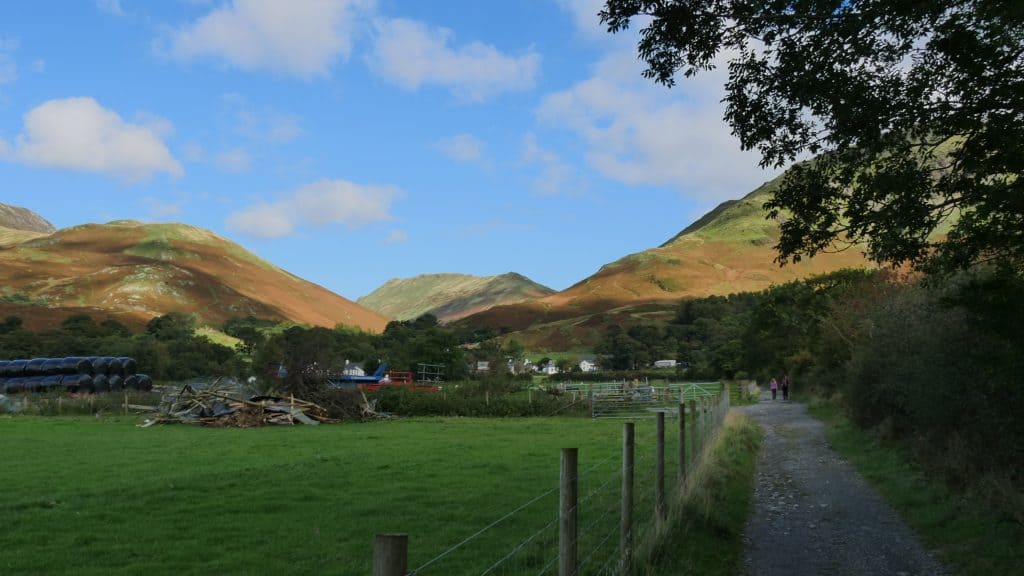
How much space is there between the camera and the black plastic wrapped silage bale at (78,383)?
168 feet

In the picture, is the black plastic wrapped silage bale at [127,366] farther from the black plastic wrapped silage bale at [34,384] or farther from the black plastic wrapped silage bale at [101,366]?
the black plastic wrapped silage bale at [34,384]

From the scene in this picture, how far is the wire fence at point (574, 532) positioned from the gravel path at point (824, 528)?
4.37 feet

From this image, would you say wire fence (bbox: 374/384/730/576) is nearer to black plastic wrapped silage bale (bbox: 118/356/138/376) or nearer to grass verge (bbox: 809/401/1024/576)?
grass verge (bbox: 809/401/1024/576)

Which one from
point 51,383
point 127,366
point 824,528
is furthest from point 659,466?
point 127,366

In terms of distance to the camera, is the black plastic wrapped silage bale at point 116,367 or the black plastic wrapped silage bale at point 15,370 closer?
the black plastic wrapped silage bale at point 15,370

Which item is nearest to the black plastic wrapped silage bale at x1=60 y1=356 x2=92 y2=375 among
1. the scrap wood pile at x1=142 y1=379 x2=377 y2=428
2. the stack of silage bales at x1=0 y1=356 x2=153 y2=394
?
the stack of silage bales at x1=0 y1=356 x2=153 y2=394

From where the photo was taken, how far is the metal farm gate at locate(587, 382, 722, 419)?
44.7 m

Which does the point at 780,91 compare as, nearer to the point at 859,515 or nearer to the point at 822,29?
the point at 822,29

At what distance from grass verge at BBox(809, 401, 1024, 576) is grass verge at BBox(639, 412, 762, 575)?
235 centimetres

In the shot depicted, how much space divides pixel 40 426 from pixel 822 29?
36.3m

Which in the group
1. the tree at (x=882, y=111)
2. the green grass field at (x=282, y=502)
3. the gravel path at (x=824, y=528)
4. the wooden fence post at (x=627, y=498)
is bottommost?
the green grass field at (x=282, y=502)

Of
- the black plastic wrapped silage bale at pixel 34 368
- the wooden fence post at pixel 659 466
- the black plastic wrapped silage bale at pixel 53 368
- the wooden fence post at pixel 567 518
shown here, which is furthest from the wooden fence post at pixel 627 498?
the black plastic wrapped silage bale at pixel 34 368

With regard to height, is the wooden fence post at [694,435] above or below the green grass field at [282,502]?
above

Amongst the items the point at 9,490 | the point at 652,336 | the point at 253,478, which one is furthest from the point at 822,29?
the point at 652,336
